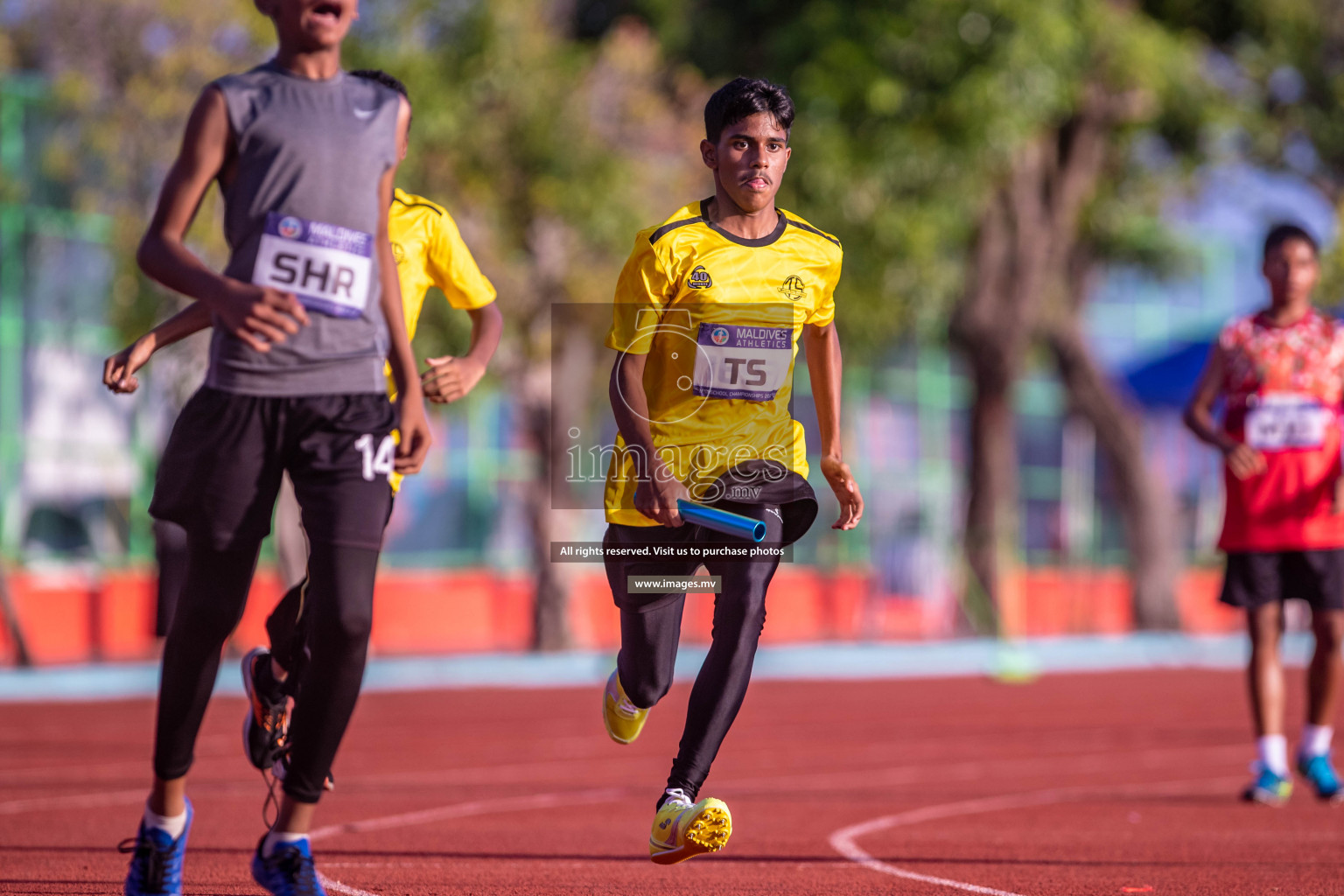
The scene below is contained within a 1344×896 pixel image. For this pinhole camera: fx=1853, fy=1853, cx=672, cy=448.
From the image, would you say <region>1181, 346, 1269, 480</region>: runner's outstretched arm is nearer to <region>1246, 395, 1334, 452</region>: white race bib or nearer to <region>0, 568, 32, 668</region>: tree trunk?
<region>1246, 395, 1334, 452</region>: white race bib

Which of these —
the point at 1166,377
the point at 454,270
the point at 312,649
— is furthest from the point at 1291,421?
the point at 1166,377

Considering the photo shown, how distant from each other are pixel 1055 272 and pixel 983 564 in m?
4.44

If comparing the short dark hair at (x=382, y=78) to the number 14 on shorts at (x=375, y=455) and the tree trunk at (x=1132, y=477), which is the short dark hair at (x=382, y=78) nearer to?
the number 14 on shorts at (x=375, y=455)

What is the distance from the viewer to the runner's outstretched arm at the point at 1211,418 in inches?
346

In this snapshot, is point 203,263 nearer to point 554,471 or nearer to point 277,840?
point 277,840

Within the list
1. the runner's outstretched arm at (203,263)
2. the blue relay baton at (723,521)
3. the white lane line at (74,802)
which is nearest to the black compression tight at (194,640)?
the runner's outstretched arm at (203,263)

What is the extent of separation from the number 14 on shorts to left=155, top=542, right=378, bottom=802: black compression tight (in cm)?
20

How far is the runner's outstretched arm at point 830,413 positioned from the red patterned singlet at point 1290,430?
12.0 ft

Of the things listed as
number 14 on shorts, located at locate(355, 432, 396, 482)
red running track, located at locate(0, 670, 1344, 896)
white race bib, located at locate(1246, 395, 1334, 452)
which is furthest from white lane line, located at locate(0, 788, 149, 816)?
white race bib, located at locate(1246, 395, 1334, 452)

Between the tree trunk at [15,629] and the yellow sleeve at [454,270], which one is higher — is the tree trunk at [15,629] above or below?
below

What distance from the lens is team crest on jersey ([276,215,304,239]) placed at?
4.34 meters

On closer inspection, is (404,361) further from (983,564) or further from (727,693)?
(983,564)

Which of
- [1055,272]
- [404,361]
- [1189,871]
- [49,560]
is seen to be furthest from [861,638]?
[404,361]

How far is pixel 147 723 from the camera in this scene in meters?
13.8
